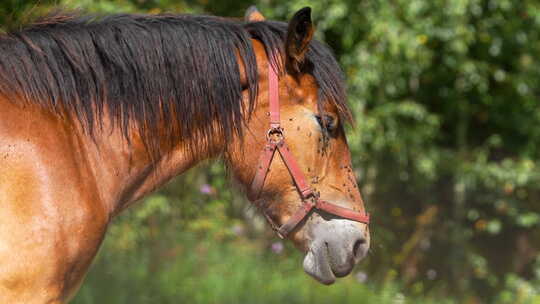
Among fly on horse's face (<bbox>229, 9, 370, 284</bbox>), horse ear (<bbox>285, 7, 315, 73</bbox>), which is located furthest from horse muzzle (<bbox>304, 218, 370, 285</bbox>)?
horse ear (<bbox>285, 7, 315, 73</bbox>)

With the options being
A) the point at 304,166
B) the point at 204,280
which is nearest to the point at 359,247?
the point at 304,166

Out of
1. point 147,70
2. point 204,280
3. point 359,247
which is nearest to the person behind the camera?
point 147,70

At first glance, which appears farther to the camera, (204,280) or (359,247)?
(204,280)

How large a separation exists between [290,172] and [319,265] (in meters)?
0.38

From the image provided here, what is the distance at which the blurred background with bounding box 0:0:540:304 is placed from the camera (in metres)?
5.25

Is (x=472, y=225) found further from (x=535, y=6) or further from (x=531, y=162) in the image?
(x=535, y=6)

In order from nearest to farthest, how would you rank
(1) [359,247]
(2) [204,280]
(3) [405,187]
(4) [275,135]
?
(4) [275,135] → (1) [359,247] → (2) [204,280] → (3) [405,187]

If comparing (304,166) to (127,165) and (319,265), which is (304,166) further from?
(127,165)

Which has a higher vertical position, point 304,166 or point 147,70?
point 147,70

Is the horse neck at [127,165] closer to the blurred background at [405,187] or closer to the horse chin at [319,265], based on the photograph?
the horse chin at [319,265]

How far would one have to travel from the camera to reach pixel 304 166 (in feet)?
8.66

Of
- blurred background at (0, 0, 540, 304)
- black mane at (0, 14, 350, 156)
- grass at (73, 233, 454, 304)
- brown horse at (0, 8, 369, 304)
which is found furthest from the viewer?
blurred background at (0, 0, 540, 304)

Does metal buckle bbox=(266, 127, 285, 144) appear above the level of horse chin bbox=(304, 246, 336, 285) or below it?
above

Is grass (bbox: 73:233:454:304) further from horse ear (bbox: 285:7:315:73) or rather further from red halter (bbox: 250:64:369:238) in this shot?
horse ear (bbox: 285:7:315:73)
